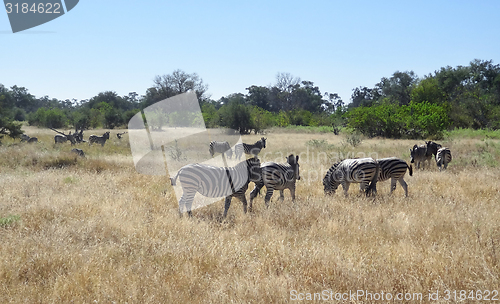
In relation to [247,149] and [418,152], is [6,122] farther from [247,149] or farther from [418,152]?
[418,152]

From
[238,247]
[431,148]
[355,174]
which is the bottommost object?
[238,247]

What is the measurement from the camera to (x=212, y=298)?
12.2ft

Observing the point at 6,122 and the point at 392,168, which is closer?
the point at 392,168

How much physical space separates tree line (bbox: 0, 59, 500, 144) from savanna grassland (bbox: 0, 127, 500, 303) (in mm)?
19626

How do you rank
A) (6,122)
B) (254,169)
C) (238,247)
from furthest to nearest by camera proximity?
1. (6,122)
2. (254,169)
3. (238,247)

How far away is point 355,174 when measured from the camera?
28.3 feet

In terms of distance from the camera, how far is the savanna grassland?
3848 mm

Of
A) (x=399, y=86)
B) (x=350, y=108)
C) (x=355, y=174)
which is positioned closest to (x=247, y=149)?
(x=355, y=174)

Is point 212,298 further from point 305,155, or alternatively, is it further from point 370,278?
point 305,155

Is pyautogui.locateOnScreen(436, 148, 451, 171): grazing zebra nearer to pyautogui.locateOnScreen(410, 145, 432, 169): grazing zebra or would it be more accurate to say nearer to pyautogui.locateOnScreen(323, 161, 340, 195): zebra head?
pyautogui.locateOnScreen(410, 145, 432, 169): grazing zebra

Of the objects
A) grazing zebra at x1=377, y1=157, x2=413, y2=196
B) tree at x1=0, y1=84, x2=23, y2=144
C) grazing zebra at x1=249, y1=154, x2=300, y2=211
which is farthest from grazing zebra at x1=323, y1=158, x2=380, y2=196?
tree at x1=0, y1=84, x2=23, y2=144

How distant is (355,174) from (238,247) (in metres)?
4.77

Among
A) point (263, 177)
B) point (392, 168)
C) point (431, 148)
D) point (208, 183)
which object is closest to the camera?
point (208, 183)

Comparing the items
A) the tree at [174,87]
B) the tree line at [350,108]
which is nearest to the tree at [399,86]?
the tree line at [350,108]
